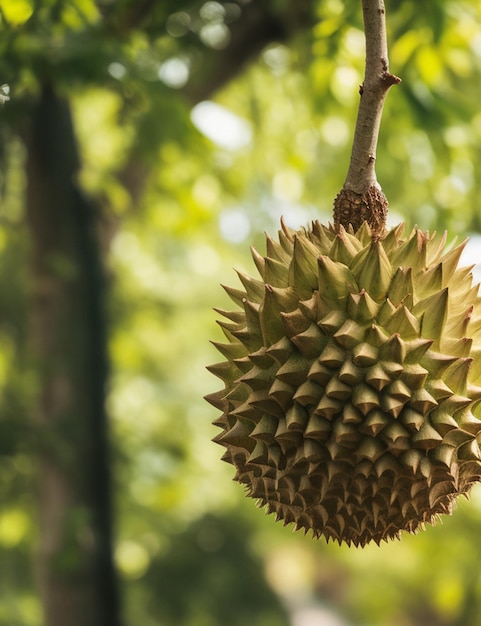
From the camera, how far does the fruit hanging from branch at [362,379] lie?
1481 millimetres

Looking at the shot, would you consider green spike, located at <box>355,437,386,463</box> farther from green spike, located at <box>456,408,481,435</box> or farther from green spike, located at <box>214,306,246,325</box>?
green spike, located at <box>214,306,246,325</box>

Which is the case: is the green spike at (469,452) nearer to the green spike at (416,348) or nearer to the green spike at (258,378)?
the green spike at (416,348)

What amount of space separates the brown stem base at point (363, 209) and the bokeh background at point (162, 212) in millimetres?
327

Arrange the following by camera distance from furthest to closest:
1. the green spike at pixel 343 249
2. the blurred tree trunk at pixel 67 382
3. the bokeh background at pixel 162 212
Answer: the blurred tree trunk at pixel 67 382 → the bokeh background at pixel 162 212 → the green spike at pixel 343 249

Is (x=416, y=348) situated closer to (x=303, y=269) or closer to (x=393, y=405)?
(x=393, y=405)

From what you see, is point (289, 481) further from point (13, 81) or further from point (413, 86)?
point (413, 86)

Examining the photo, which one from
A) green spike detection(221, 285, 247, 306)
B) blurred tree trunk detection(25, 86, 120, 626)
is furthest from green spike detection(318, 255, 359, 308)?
blurred tree trunk detection(25, 86, 120, 626)

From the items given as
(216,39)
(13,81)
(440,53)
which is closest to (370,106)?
(13,81)

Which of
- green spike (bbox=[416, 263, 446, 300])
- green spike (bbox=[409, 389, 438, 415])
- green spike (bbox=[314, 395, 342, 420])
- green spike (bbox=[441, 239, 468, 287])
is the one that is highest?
green spike (bbox=[441, 239, 468, 287])

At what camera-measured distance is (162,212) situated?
6.75 meters

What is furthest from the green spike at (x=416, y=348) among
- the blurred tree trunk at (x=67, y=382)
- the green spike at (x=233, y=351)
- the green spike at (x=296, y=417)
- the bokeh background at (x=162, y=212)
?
the blurred tree trunk at (x=67, y=382)

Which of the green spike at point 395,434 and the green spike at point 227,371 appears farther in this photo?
the green spike at point 227,371

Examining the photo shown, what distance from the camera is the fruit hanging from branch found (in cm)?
148

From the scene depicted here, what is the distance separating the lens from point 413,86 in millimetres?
3592
